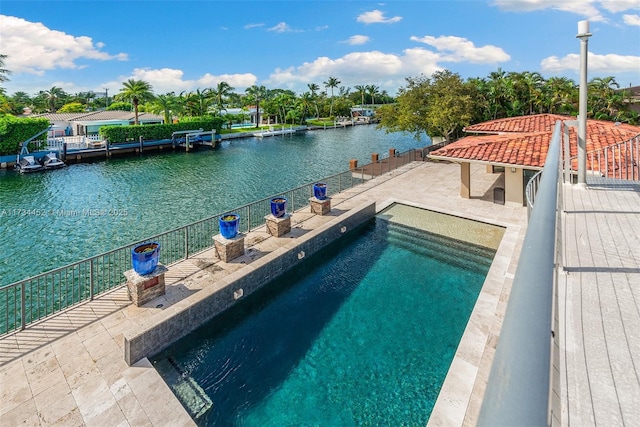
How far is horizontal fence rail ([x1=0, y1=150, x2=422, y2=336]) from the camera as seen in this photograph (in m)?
8.11

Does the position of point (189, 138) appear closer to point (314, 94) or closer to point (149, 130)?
point (149, 130)

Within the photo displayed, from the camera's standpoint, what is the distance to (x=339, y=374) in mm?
6879

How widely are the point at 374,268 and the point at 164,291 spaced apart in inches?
242

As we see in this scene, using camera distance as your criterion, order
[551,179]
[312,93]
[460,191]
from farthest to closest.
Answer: [312,93]
[460,191]
[551,179]

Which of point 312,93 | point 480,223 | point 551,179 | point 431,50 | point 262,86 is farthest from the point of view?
point 312,93

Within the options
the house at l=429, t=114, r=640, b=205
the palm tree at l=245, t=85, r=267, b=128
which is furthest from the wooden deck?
the palm tree at l=245, t=85, r=267, b=128

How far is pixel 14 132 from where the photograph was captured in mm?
30734

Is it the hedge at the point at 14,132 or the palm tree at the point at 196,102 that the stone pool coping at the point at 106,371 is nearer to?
the hedge at the point at 14,132

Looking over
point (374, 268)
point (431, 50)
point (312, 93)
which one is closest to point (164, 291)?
point (374, 268)

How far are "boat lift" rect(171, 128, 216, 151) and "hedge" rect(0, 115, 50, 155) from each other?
→ 14291mm

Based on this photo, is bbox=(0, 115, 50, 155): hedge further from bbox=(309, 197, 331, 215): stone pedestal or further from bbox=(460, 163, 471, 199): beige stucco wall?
bbox=(460, 163, 471, 199): beige stucco wall

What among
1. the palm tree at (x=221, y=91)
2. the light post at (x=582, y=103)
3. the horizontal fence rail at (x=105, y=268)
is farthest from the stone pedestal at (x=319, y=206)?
the palm tree at (x=221, y=91)

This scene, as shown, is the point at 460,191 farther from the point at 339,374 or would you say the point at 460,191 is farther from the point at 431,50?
the point at 431,50

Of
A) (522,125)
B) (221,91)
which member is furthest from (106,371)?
(221,91)
